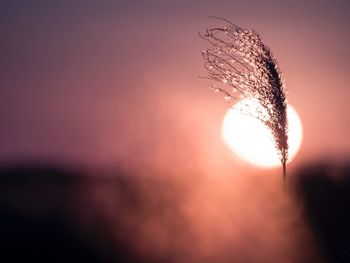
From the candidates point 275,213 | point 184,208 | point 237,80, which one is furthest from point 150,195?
point 237,80

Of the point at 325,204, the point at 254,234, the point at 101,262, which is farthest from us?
the point at 325,204

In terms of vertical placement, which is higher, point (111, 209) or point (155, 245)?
point (111, 209)

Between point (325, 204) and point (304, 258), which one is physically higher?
point (325, 204)

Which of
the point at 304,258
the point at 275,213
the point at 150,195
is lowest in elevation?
the point at 304,258

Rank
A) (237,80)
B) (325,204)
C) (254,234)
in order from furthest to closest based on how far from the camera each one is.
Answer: (325,204), (254,234), (237,80)

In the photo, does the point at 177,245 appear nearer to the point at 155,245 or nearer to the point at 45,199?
the point at 155,245

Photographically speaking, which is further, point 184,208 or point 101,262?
point 184,208

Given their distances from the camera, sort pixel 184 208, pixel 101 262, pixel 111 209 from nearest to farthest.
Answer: pixel 101 262, pixel 111 209, pixel 184 208

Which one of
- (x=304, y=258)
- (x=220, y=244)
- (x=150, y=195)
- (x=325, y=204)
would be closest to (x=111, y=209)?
(x=150, y=195)

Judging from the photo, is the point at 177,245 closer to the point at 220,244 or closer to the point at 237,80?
the point at 220,244
